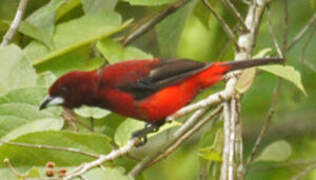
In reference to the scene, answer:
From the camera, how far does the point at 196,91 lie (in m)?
4.12

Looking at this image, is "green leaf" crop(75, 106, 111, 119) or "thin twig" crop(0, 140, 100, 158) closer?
"thin twig" crop(0, 140, 100, 158)

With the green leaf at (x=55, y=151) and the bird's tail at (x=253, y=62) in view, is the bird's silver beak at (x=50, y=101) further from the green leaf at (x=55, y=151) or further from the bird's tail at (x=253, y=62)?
the bird's tail at (x=253, y=62)

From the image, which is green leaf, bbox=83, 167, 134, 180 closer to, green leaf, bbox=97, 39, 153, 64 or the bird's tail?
the bird's tail

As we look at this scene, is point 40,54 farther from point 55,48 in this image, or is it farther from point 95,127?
point 95,127

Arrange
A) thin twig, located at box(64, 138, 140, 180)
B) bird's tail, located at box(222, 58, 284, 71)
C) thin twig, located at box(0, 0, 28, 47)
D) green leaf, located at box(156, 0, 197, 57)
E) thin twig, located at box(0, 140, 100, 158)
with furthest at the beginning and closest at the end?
green leaf, located at box(156, 0, 197, 57), thin twig, located at box(0, 0, 28, 47), bird's tail, located at box(222, 58, 284, 71), thin twig, located at box(0, 140, 100, 158), thin twig, located at box(64, 138, 140, 180)

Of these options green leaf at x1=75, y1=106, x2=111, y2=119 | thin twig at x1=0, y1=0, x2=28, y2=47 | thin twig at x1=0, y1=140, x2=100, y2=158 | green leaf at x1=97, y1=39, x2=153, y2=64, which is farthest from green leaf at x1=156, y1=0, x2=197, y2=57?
thin twig at x1=0, y1=140, x2=100, y2=158

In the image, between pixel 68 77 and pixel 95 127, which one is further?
pixel 95 127

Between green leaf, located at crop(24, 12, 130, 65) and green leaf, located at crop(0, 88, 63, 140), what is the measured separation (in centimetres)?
42

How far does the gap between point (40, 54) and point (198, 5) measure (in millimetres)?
960

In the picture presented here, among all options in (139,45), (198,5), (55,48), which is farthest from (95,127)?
(139,45)

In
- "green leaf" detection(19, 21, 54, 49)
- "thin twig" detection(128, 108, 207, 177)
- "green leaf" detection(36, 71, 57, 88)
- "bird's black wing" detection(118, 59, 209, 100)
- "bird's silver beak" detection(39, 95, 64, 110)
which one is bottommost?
"thin twig" detection(128, 108, 207, 177)

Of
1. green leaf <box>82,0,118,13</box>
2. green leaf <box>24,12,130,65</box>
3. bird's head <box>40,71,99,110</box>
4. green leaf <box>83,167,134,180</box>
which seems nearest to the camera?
green leaf <box>83,167,134,180</box>

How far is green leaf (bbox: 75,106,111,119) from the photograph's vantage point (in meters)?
4.22

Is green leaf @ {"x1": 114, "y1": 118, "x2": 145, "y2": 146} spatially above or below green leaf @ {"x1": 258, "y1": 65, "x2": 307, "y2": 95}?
above
